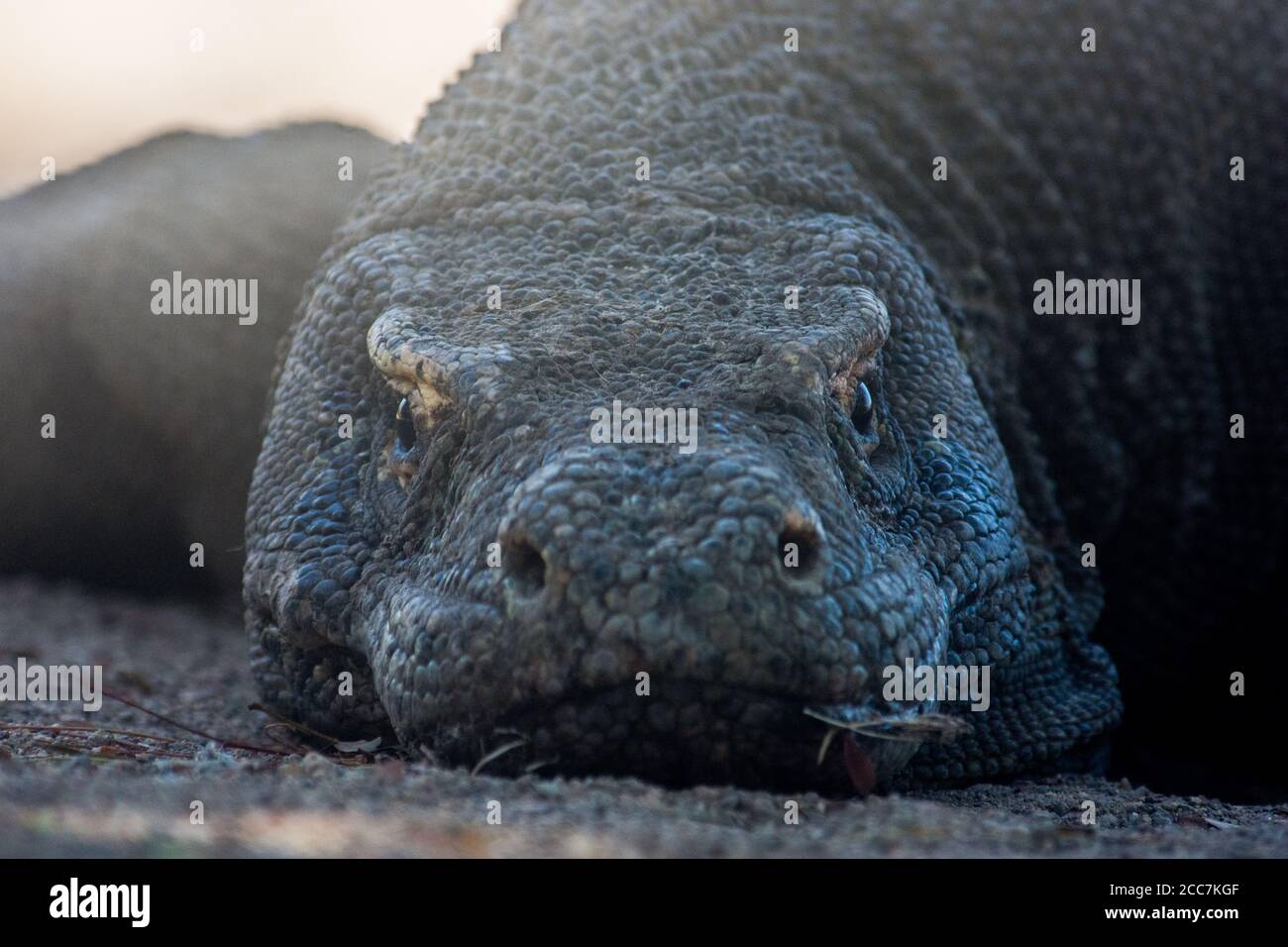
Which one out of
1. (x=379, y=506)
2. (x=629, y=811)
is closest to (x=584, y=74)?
(x=379, y=506)

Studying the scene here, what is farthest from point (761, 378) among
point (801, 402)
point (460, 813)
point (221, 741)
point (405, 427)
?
point (221, 741)

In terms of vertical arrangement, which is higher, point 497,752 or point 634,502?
point 634,502

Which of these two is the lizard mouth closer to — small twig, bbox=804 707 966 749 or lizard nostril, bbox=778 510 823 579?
small twig, bbox=804 707 966 749

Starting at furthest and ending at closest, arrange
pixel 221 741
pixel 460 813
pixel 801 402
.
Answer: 1. pixel 221 741
2. pixel 801 402
3. pixel 460 813

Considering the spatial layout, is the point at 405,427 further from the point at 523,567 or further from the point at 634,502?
the point at 634,502

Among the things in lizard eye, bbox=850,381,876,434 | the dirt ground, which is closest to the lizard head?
lizard eye, bbox=850,381,876,434

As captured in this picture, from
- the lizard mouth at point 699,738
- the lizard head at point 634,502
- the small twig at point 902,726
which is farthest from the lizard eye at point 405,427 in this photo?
the small twig at point 902,726

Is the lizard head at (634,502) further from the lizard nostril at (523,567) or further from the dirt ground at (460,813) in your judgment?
the dirt ground at (460,813)
